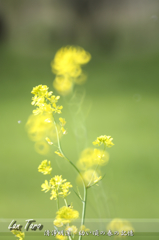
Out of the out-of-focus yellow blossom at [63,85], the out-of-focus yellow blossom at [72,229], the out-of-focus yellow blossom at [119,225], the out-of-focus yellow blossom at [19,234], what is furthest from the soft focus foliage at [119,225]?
the out-of-focus yellow blossom at [63,85]

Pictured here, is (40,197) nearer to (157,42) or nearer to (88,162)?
(88,162)

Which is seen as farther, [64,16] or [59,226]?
[64,16]

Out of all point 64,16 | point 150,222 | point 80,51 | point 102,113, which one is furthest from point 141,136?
point 64,16

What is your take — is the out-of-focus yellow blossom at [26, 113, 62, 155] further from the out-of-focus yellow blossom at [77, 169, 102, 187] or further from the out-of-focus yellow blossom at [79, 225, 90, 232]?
the out-of-focus yellow blossom at [79, 225, 90, 232]

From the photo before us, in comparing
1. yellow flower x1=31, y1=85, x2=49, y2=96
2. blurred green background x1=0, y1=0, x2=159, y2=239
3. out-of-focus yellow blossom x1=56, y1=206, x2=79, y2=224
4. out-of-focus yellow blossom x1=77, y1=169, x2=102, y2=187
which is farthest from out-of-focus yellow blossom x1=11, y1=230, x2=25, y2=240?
yellow flower x1=31, y1=85, x2=49, y2=96

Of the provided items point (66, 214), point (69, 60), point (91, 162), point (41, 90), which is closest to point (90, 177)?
point (91, 162)

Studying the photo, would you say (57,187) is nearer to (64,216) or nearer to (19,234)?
(64,216)
